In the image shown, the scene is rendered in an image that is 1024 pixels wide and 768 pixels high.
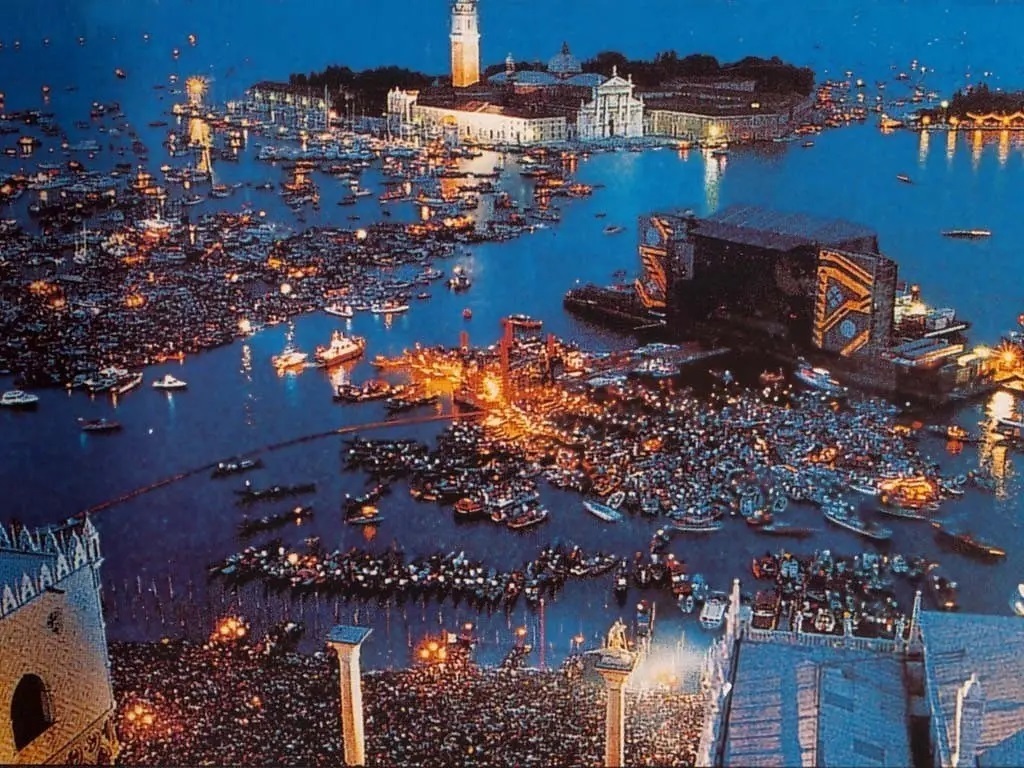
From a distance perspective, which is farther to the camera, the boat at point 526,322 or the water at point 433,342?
the boat at point 526,322

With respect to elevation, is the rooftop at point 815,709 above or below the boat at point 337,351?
above

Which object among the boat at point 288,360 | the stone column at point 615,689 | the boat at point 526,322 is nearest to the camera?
the stone column at point 615,689

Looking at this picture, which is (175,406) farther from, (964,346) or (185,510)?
(964,346)

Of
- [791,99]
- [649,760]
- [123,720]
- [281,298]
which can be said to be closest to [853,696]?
[649,760]

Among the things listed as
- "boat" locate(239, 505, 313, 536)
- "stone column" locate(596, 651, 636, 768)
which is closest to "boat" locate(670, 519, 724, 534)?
"boat" locate(239, 505, 313, 536)

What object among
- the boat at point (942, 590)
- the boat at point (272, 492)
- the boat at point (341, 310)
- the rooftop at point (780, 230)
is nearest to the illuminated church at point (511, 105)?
the boat at point (341, 310)

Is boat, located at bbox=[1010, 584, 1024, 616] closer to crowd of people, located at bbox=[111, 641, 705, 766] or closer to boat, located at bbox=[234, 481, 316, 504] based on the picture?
crowd of people, located at bbox=[111, 641, 705, 766]

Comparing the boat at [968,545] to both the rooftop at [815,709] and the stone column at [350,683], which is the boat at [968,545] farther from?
the stone column at [350,683]

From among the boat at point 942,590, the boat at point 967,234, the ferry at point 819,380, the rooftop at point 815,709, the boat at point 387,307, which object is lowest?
Answer: the boat at point 942,590
